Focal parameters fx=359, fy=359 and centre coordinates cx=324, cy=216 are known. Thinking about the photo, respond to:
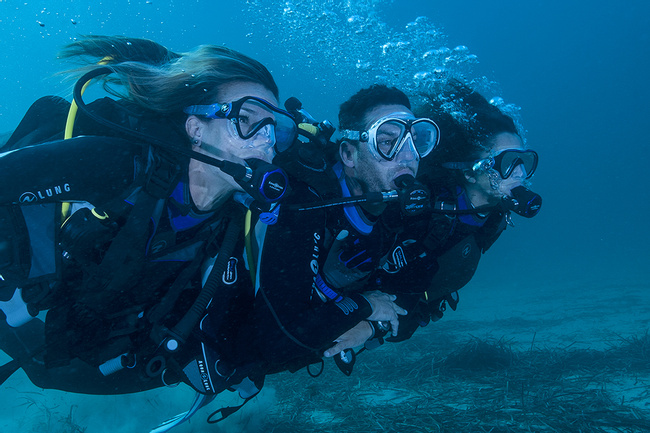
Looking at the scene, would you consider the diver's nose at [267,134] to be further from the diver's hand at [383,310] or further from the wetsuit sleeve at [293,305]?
the diver's hand at [383,310]

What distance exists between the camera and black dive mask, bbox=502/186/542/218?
3.93 meters

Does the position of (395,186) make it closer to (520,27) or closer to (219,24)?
(219,24)

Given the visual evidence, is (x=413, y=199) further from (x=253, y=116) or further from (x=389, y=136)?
(x=253, y=116)

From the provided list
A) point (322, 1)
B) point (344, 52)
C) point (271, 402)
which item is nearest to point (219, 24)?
point (322, 1)

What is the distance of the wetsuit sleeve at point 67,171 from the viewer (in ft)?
6.06

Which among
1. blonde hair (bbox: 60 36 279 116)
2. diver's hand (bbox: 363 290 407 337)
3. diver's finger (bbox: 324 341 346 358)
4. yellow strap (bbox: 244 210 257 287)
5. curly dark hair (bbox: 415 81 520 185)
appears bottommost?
diver's finger (bbox: 324 341 346 358)

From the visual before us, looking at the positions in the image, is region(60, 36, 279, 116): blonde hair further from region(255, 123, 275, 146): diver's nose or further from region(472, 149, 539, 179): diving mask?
region(472, 149, 539, 179): diving mask

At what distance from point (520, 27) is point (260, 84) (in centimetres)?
13252

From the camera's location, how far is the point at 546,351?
8883mm

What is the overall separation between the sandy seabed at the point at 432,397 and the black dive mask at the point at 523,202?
294cm

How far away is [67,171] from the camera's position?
1947 millimetres

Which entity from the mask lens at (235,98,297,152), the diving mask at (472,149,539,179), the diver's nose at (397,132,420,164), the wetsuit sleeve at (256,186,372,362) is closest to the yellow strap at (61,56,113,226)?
the mask lens at (235,98,297,152)

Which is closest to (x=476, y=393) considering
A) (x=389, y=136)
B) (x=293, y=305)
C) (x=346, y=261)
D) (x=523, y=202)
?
(x=523, y=202)

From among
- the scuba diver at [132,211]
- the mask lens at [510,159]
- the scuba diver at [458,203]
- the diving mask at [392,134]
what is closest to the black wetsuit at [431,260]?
the scuba diver at [458,203]
